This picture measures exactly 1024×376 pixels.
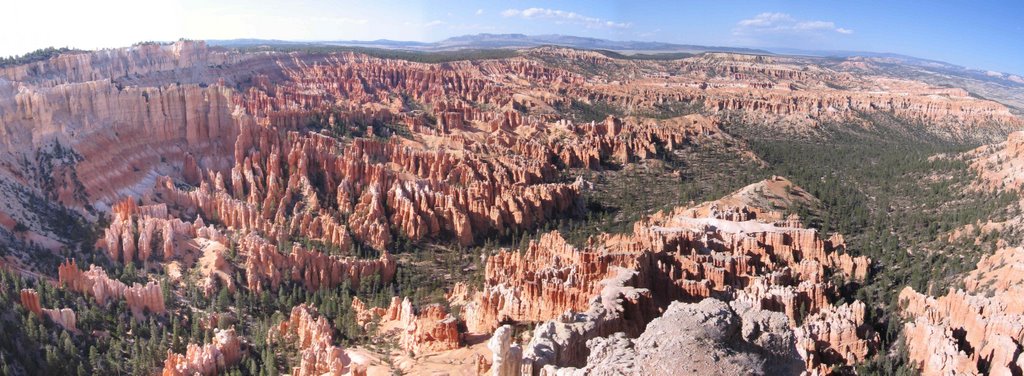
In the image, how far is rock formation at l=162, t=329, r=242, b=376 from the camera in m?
25.4

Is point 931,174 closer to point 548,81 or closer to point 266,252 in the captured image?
point 266,252

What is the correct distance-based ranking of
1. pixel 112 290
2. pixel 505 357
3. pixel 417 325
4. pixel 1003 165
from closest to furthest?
pixel 505 357 → pixel 417 325 → pixel 112 290 → pixel 1003 165

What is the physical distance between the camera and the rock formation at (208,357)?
25.4m

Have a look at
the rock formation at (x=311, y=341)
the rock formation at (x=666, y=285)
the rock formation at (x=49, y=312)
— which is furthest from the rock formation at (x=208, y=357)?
the rock formation at (x=666, y=285)

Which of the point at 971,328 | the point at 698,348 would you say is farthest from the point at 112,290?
the point at 971,328

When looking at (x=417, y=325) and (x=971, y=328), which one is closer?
(x=971, y=328)

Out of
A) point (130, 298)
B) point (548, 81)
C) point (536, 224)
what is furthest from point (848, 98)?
point (130, 298)

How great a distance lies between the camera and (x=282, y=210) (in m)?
48.2

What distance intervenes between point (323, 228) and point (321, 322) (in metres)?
17.6

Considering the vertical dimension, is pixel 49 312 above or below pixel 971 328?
below

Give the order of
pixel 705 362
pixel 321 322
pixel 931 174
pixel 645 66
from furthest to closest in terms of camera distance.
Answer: pixel 645 66 < pixel 931 174 < pixel 321 322 < pixel 705 362

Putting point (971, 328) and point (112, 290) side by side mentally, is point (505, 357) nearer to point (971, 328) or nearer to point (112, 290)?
point (971, 328)

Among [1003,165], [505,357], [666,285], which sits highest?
[1003,165]

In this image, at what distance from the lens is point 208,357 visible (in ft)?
85.9
